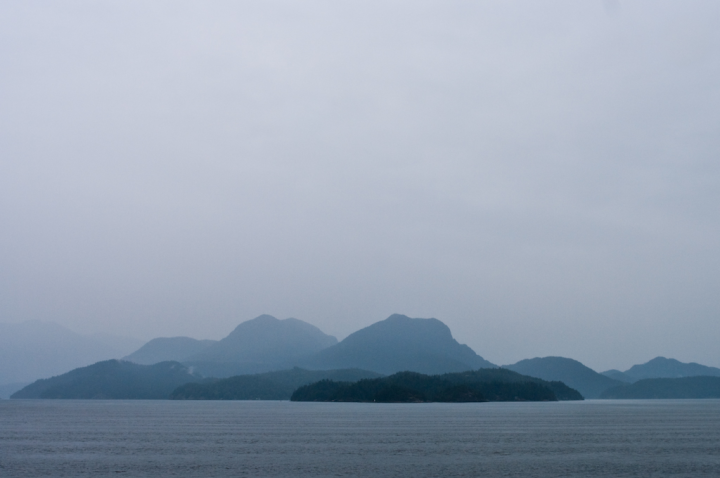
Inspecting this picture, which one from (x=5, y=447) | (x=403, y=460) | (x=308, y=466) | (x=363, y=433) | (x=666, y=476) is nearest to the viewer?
(x=666, y=476)

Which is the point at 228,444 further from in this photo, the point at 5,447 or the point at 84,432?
the point at 84,432

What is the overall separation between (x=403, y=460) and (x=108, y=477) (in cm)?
3410

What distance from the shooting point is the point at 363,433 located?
126 m

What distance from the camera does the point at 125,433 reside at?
13112 cm

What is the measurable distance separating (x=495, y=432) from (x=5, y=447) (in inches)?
3423

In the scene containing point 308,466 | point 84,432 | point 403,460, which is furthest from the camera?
point 84,432

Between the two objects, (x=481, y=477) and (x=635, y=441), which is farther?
(x=635, y=441)

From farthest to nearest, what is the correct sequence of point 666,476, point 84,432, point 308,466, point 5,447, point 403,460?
point 84,432, point 5,447, point 403,460, point 308,466, point 666,476

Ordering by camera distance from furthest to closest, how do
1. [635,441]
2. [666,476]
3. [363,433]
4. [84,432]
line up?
[84,432] → [363,433] → [635,441] → [666,476]

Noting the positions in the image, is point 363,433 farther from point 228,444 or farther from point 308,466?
point 308,466

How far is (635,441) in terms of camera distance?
352ft

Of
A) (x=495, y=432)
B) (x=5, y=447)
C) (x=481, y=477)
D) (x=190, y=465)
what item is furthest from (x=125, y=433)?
(x=481, y=477)

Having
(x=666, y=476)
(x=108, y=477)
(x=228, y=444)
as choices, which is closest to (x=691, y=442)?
(x=666, y=476)

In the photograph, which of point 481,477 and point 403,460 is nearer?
point 481,477
